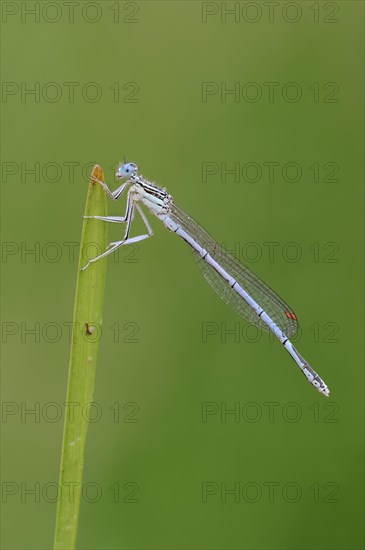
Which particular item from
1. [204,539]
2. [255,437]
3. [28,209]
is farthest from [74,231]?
[204,539]

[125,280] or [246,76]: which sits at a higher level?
[246,76]

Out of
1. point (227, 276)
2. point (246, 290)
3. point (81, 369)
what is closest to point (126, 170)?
point (227, 276)

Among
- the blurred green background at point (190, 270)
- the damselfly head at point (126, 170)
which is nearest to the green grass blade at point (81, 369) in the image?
the damselfly head at point (126, 170)

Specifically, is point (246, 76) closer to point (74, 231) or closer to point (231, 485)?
point (74, 231)

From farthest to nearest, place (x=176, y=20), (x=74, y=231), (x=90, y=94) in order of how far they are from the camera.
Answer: (x=176, y=20)
(x=90, y=94)
(x=74, y=231)

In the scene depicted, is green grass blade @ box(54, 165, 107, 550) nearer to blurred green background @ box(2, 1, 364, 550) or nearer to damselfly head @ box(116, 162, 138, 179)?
damselfly head @ box(116, 162, 138, 179)

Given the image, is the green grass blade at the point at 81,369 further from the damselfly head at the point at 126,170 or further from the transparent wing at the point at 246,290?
the transparent wing at the point at 246,290

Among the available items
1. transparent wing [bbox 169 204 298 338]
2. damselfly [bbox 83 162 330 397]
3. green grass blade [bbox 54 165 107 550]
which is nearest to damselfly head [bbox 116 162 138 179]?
damselfly [bbox 83 162 330 397]
